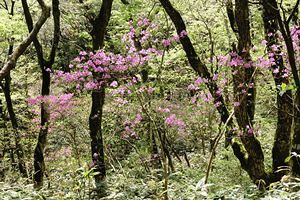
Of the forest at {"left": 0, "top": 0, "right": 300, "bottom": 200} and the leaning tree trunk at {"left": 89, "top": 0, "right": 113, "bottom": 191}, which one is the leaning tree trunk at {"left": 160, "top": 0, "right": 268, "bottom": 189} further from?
the leaning tree trunk at {"left": 89, "top": 0, "right": 113, "bottom": 191}

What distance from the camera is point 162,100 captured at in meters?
10.9

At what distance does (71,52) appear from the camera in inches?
756

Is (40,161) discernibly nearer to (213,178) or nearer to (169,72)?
(213,178)

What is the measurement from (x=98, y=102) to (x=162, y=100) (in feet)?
10.7

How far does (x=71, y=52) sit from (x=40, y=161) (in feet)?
37.9

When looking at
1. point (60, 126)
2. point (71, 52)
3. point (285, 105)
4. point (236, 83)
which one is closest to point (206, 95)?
point (236, 83)

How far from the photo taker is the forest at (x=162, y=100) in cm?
504

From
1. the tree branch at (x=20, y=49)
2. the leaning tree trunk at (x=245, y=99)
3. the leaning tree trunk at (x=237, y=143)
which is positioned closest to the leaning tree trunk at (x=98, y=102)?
the leaning tree trunk at (x=237, y=143)

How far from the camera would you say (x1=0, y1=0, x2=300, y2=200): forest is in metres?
5.04

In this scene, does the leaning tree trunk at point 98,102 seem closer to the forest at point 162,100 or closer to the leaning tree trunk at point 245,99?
the forest at point 162,100

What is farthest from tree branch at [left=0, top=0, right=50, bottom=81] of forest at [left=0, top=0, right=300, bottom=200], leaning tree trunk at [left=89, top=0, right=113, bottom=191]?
leaning tree trunk at [left=89, top=0, right=113, bottom=191]

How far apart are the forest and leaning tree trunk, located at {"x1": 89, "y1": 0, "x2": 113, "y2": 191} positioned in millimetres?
24

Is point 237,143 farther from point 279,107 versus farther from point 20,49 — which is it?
point 20,49

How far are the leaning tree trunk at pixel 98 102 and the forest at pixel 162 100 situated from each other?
0.02 m
